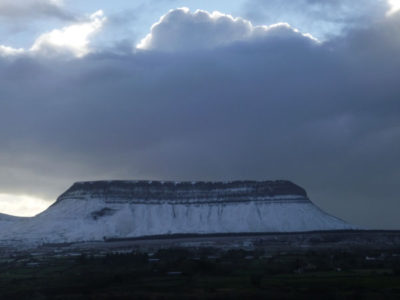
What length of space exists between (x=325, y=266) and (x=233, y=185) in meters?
104

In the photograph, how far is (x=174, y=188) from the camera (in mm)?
190125

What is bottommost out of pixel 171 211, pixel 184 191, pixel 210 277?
pixel 210 277

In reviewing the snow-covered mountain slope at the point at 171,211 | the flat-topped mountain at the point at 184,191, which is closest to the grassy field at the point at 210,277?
the snow-covered mountain slope at the point at 171,211

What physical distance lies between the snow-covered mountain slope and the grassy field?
67490 mm

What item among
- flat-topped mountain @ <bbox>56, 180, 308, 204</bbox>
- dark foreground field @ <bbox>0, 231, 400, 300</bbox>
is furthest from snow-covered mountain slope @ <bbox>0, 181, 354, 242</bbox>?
dark foreground field @ <bbox>0, 231, 400, 300</bbox>

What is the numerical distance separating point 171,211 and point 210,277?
349 feet

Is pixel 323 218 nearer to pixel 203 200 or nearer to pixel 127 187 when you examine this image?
pixel 203 200

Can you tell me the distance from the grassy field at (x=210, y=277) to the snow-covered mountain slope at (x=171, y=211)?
67.5m

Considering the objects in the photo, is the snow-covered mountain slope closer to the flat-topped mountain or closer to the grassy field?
the flat-topped mountain

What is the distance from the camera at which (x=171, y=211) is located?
7234 inches

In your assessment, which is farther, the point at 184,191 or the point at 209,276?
the point at 184,191

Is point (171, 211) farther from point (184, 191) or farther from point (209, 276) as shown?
point (209, 276)

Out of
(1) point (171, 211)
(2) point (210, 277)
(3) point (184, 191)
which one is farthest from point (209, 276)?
(3) point (184, 191)

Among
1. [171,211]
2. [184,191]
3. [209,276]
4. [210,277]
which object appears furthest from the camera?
[184,191]
